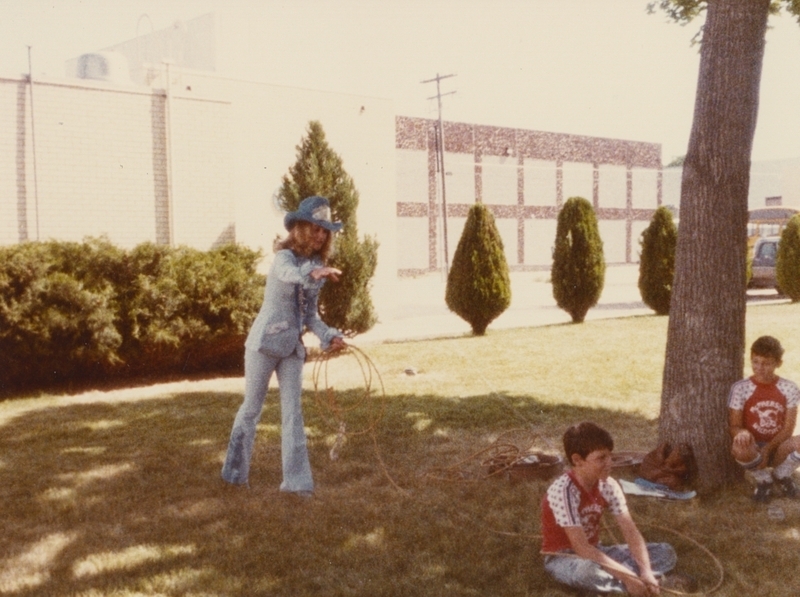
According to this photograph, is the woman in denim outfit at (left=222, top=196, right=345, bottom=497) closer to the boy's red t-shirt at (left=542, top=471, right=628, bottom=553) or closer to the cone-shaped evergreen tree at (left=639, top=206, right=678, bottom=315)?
the boy's red t-shirt at (left=542, top=471, right=628, bottom=553)

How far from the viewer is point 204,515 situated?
17.6ft

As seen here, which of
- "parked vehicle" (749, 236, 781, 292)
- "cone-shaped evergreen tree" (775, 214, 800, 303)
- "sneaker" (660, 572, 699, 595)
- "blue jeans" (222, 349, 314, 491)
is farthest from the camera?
"parked vehicle" (749, 236, 781, 292)

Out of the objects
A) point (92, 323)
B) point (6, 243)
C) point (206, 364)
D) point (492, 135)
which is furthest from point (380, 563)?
point (492, 135)

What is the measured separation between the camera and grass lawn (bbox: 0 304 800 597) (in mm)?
4348

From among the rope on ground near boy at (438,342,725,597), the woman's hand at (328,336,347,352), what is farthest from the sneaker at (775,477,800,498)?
the woman's hand at (328,336,347,352)

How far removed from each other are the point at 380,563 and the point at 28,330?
6930mm

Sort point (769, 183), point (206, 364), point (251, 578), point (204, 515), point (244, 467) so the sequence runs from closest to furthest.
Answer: point (251, 578)
point (204, 515)
point (244, 467)
point (206, 364)
point (769, 183)

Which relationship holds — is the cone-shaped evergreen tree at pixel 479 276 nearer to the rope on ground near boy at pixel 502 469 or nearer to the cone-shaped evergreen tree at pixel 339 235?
the cone-shaped evergreen tree at pixel 339 235

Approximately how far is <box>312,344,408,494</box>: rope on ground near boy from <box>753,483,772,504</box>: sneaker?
92.3 inches

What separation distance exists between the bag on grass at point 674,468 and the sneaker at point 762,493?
1.45 ft

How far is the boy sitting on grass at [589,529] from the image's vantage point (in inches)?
155

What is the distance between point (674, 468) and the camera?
571cm

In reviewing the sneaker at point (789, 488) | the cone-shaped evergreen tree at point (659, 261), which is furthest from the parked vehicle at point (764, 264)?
the sneaker at point (789, 488)

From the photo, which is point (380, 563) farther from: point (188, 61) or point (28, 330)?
point (188, 61)
